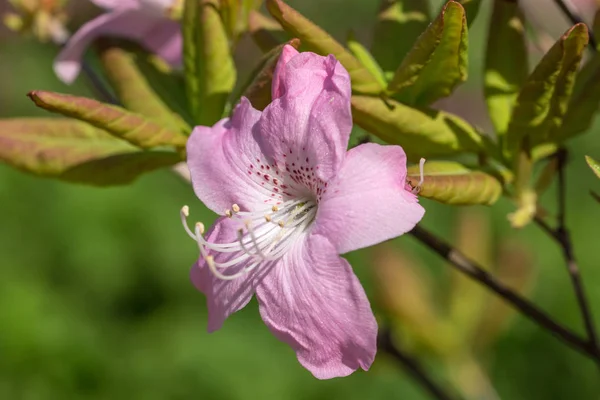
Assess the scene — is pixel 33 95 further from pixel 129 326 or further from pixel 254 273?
pixel 129 326

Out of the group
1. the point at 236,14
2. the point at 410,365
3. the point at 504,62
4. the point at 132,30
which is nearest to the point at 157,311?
the point at 410,365

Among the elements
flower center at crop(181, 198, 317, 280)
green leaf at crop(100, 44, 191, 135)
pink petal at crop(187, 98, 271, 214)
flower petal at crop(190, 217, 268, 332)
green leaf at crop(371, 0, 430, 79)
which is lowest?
flower petal at crop(190, 217, 268, 332)

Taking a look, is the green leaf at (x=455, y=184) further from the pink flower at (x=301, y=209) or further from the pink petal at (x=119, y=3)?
the pink petal at (x=119, y=3)

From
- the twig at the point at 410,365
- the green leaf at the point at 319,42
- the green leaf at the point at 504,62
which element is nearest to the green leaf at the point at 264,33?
the green leaf at the point at 319,42

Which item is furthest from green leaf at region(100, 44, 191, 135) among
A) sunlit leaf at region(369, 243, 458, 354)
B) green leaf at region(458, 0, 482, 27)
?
sunlit leaf at region(369, 243, 458, 354)

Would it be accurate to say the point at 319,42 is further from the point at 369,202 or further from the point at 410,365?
the point at 410,365

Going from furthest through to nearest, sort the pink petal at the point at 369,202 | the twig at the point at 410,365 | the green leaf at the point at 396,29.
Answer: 1. the twig at the point at 410,365
2. the green leaf at the point at 396,29
3. the pink petal at the point at 369,202

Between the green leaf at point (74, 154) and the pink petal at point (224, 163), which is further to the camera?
the green leaf at point (74, 154)

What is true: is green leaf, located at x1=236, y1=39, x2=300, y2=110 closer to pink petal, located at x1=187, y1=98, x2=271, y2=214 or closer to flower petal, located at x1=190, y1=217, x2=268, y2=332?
pink petal, located at x1=187, y1=98, x2=271, y2=214
